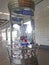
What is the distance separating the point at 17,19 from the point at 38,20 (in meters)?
4.85

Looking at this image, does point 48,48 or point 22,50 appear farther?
point 48,48

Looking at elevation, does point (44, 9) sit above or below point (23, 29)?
above

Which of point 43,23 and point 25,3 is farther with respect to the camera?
point 43,23

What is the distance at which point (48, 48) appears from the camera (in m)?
5.72

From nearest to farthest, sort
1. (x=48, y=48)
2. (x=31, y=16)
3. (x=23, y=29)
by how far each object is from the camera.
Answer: (x=31, y=16) < (x=23, y=29) < (x=48, y=48)

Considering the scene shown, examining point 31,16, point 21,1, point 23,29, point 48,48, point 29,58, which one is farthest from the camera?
point 48,48

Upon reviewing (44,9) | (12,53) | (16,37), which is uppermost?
(44,9)

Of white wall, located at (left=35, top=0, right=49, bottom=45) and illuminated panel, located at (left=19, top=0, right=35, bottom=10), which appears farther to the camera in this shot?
white wall, located at (left=35, top=0, right=49, bottom=45)

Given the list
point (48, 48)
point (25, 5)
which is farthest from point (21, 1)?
point (48, 48)

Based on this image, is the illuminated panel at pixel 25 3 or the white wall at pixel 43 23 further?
the white wall at pixel 43 23

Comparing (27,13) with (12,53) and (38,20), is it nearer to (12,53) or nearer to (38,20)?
(12,53)

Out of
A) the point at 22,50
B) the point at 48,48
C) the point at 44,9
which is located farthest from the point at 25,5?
the point at 44,9

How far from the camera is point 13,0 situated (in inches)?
63.0

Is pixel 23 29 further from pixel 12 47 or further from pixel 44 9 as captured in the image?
pixel 44 9
